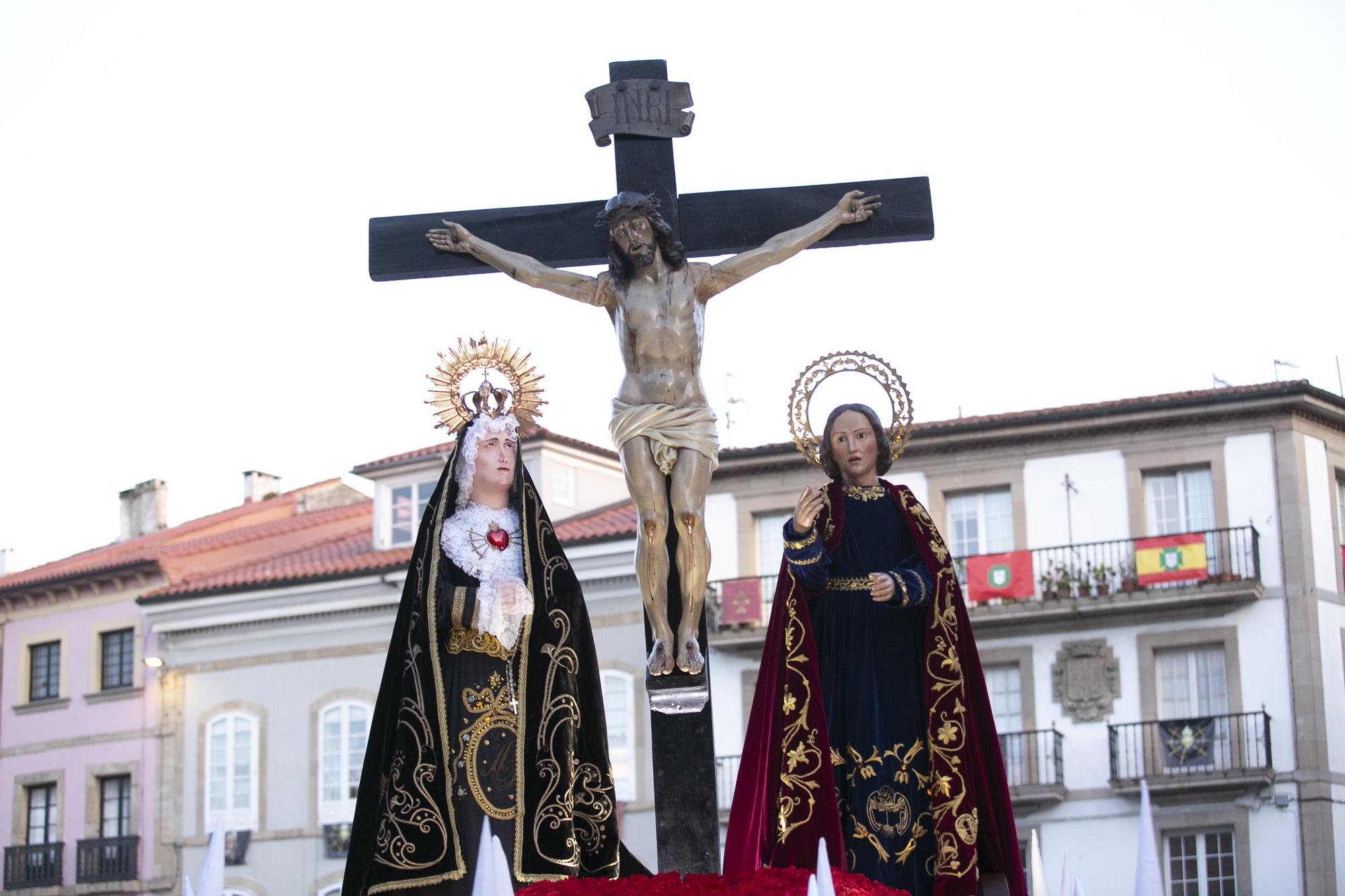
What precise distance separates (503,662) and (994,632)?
2423cm

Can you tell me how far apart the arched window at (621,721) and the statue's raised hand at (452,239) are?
79.2ft

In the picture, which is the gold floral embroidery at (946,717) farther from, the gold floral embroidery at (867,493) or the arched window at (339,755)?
the arched window at (339,755)

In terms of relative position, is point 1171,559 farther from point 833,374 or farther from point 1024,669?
point 833,374

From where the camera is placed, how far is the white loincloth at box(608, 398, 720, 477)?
848 cm

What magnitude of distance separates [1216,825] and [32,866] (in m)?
21.1

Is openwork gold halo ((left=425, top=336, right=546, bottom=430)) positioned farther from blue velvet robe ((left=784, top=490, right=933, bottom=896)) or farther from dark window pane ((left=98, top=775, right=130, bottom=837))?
dark window pane ((left=98, top=775, right=130, bottom=837))

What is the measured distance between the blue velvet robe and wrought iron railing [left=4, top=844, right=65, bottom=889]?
3276 centimetres

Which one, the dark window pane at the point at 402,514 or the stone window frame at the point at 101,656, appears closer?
the dark window pane at the point at 402,514

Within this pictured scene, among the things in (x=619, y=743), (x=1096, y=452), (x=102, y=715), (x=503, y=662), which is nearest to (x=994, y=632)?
(x=1096, y=452)

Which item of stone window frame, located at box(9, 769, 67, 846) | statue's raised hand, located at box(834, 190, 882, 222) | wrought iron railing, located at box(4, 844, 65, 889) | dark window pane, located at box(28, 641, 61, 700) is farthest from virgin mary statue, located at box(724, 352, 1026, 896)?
dark window pane, located at box(28, 641, 61, 700)

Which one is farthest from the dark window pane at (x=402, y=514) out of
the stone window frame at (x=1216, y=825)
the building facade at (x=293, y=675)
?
the stone window frame at (x=1216, y=825)

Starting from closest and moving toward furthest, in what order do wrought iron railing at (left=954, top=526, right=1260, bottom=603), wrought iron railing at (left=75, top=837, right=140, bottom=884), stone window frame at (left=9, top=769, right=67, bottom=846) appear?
wrought iron railing at (left=954, top=526, right=1260, bottom=603), wrought iron railing at (left=75, top=837, right=140, bottom=884), stone window frame at (left=9, top=769, right=67, bottom=846)

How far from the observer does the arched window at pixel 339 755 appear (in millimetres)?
35500

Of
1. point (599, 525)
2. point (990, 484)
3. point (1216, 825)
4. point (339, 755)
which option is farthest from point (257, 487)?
point (1216, 825)
